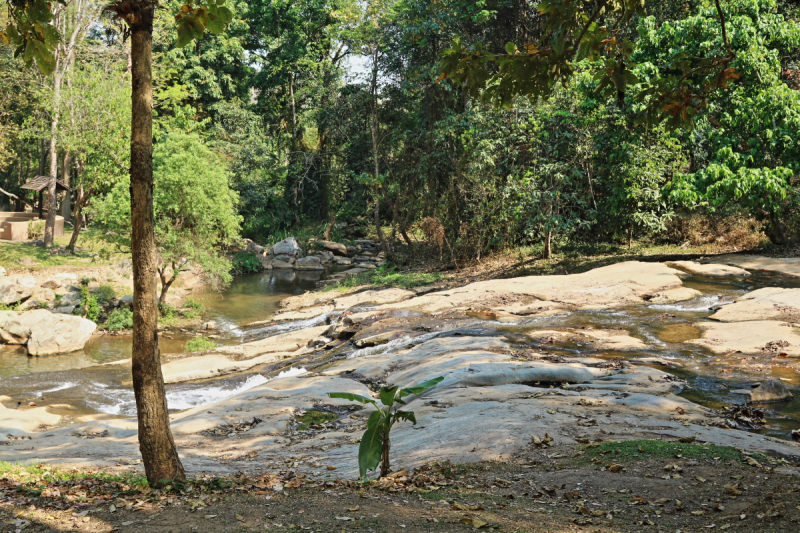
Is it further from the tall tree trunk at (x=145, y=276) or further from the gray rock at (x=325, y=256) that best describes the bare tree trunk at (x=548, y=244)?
the tall tree trunk at (x=145, y=276)

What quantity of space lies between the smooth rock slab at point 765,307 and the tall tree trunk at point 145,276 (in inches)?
454

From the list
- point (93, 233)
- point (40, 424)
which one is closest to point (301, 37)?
point (93, 233)

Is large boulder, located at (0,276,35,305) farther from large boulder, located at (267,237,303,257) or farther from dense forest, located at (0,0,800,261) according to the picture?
large boulder, located at (267,237,303,257)

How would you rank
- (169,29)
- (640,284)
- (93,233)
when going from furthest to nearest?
(169,29)
(93,233)
(640,284)

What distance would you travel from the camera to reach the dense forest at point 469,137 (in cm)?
1736

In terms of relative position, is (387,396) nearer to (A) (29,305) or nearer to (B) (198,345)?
(B) (198,345)

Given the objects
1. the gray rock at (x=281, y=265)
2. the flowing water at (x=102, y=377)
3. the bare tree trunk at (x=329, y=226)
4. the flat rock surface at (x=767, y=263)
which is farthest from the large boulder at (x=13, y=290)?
the flat rock surface at (x=767, y=263)

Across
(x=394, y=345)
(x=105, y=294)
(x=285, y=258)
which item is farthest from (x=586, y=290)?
(x=285, y=258)

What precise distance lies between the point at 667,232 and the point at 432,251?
31.1 ft

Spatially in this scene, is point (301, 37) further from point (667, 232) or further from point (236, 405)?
point (236, 405)

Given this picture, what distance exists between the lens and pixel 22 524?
13.0ft

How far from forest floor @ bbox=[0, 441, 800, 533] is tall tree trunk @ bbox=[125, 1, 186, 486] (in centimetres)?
35

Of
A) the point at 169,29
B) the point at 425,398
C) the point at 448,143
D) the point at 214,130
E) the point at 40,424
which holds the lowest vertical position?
the point at 40,424

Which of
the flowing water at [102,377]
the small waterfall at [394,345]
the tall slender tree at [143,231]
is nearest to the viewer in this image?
the tall slender tree at [143,231]
